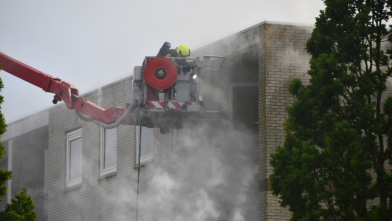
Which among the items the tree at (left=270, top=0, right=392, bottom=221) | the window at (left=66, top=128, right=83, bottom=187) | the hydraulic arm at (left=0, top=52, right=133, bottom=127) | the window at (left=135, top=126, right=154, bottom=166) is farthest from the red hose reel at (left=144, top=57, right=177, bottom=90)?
the window at (left=66, top=128, right=83, bottom=187)

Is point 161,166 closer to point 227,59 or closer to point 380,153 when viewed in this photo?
point 227,59

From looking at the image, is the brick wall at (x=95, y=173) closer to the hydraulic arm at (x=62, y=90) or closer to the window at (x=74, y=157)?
the window at (x=74, y=157)

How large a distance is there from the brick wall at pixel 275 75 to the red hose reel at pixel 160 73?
2657 millimetres

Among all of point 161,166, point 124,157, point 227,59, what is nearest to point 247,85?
point 227,59

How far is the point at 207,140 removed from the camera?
15.6 m

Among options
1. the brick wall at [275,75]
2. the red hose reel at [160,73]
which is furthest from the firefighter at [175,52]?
the brick wall at [275,75]

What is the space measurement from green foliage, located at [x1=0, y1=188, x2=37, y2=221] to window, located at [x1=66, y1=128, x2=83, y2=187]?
7.26 m

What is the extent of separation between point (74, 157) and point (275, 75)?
8795 millimetres

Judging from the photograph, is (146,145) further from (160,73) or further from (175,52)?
(160,73)

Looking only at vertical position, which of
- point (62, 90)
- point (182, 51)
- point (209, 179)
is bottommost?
point (209, 179)

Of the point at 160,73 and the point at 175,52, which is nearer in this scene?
the point at 160,73

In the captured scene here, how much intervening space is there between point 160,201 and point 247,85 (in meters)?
3.96

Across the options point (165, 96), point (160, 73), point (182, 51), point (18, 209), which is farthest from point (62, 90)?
point (182, 51)

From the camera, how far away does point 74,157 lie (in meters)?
20.0
